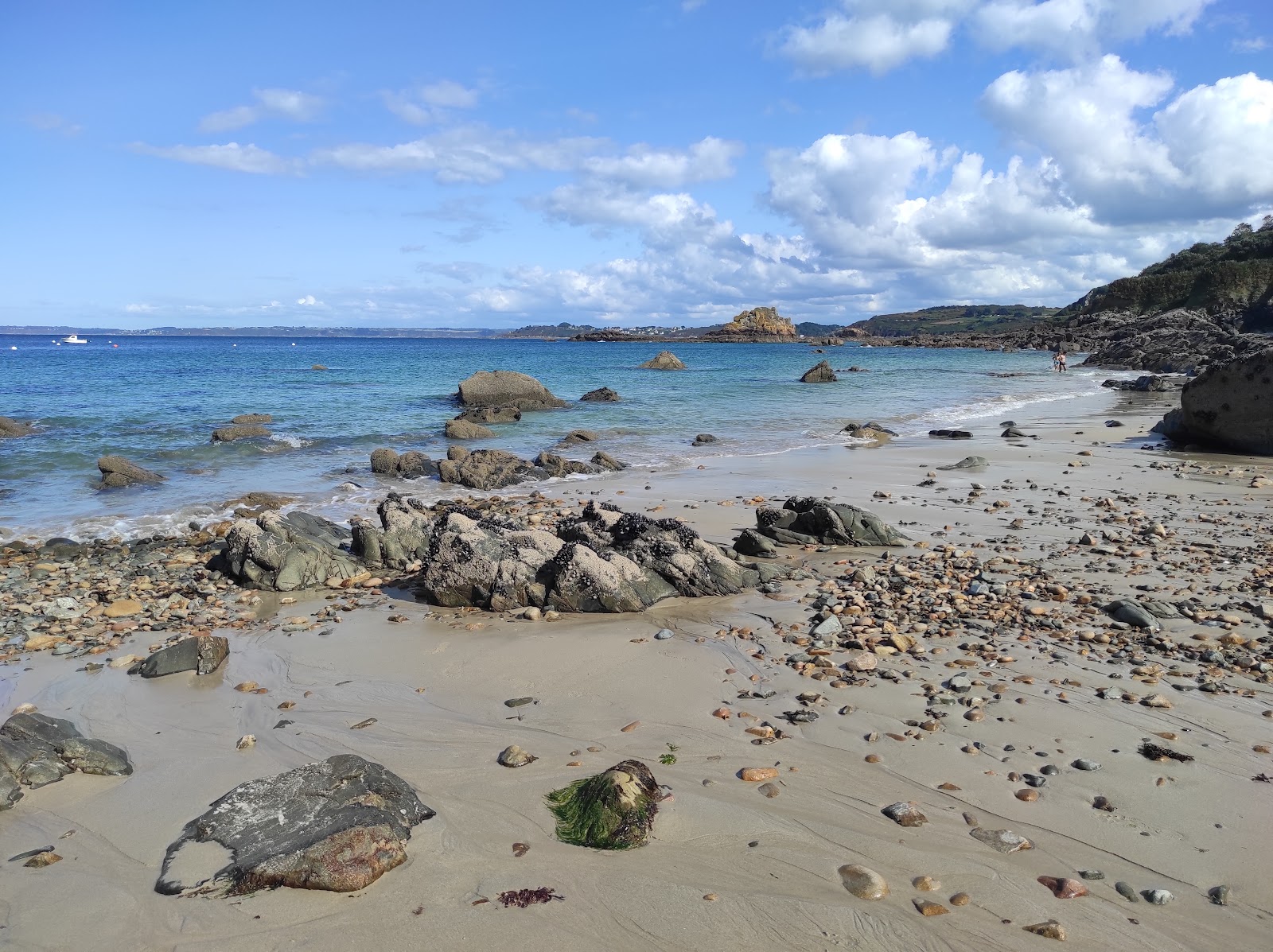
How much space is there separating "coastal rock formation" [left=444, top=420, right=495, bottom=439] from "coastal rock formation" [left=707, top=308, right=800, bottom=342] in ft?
440

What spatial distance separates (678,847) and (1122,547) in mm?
7412

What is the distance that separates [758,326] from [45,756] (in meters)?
157

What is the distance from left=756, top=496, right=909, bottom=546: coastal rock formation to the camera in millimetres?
9664

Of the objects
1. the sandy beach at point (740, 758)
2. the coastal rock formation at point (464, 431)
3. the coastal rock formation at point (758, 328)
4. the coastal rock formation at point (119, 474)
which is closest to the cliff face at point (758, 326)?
the coastal rock formation at point (758, 328)

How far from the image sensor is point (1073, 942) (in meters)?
3.28

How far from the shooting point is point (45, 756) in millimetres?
4836

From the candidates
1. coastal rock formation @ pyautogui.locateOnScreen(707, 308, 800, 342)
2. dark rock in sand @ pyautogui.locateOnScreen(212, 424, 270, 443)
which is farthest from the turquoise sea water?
coastal rock formation @ pyautogui.locateOnScreen(707, 308, 800, 342)

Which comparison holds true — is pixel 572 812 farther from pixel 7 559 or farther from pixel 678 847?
pixel 7 559

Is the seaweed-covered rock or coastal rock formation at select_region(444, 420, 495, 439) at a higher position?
coastal rock formation at select_region(444, 420, 495, 439)

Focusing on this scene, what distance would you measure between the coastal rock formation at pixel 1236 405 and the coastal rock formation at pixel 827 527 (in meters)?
11.1

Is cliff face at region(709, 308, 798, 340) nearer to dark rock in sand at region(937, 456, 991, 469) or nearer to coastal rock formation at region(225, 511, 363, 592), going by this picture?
dark rock in sand at region(937, 456, 991, 469)

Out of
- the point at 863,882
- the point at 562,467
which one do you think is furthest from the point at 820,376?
the point at 863,882

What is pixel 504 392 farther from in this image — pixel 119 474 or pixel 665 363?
pixel 665 363

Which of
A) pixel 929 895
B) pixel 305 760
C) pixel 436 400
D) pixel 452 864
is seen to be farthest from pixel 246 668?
pixel 436 400
